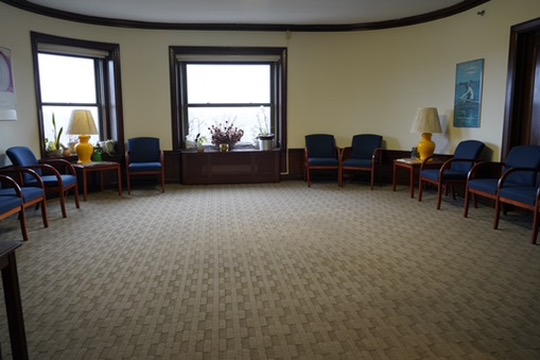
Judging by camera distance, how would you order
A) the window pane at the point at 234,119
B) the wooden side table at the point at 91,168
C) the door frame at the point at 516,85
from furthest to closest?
1. the window pane at the point at 234,119
2. the wooden side table at the point at 91,168
3. the door frame at the point at 516,85

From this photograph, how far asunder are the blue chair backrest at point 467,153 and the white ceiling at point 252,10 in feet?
6.46

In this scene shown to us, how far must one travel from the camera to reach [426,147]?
615 centimetres

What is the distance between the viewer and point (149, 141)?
6.89m

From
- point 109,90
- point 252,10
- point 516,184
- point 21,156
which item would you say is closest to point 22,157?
point 21,156

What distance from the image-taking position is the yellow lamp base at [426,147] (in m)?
6.15

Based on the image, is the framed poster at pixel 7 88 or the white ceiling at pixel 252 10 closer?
the framed poster at pixel 7 88

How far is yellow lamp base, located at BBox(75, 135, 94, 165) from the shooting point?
603 centimetres

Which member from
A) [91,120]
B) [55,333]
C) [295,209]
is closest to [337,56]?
[295,209]

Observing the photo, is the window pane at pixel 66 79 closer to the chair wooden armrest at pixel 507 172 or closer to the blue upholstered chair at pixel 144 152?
the blue upholstered chair at pixel 144 152

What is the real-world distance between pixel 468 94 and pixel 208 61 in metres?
4.21

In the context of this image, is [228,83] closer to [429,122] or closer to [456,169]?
[429,122]

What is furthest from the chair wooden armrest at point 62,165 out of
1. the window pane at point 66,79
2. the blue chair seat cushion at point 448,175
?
the blue chair seat cushion at point 448,175

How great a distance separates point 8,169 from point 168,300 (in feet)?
9.98

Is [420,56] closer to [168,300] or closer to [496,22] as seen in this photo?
[496,22]
